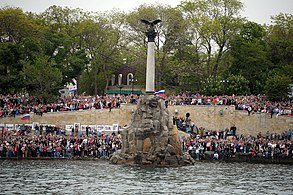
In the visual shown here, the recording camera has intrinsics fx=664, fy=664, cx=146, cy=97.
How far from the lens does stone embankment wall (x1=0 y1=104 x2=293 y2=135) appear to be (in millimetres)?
67875

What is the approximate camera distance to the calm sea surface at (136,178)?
123ft

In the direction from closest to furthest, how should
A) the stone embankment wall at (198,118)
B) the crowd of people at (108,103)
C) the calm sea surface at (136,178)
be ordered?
the calm sea surface at (136,178)
the stone embankment wall at (198,118)
the crowd of people at (108,103)

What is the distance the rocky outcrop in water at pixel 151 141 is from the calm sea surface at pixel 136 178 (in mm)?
1665

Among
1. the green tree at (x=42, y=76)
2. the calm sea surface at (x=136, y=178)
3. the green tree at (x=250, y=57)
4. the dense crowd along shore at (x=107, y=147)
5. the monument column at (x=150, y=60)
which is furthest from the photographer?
the green tree at (x=250, y=57)

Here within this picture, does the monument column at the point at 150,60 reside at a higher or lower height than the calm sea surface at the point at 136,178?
higher

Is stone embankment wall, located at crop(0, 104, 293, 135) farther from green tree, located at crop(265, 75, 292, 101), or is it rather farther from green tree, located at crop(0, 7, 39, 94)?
green tree, located at crop(0, 7, 39, 94)

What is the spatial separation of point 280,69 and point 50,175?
46062 millimetres

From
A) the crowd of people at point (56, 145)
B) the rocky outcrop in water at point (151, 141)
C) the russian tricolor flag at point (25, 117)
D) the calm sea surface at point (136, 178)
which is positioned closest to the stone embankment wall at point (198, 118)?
the russian tricolor flag at point (25, 117)

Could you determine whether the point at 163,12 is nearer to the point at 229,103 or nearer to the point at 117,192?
the point at 229,103

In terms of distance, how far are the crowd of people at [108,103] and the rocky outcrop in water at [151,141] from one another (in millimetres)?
17247

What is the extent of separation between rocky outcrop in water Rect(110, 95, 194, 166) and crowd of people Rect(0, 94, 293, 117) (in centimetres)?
1725

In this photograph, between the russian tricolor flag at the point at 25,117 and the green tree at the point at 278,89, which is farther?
the green tree at the point at 278,89

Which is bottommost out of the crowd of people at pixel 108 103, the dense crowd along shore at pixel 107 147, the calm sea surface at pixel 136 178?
the calm sea surface at pixel 136 178

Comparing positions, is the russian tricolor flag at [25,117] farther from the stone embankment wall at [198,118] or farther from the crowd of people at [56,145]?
the crowd of people at [56,145]
